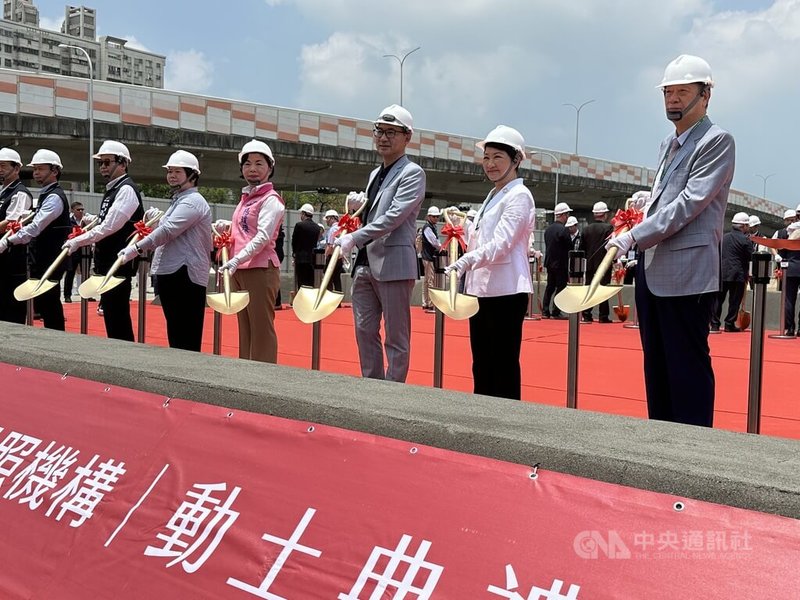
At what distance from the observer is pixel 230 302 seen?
14.7 ft

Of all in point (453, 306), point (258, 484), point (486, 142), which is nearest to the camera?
point (258, 484)

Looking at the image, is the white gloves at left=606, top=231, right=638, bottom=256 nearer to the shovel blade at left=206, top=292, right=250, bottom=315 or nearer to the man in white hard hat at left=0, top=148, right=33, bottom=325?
the shovel blade at left=206, top=292, right=250, bottom=315

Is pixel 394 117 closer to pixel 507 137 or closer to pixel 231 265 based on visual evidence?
pixel 507 137

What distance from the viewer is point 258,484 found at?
2.00 metres

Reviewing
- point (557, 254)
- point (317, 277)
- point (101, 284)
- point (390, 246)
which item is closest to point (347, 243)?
point (390, 246)

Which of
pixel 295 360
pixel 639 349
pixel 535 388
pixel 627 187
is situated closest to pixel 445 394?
pixel 535 388

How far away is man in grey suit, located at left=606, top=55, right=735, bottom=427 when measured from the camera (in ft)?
9.80

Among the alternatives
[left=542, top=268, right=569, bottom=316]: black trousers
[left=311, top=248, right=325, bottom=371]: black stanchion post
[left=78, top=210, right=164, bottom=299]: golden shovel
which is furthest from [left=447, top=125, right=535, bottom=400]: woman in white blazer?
[left=542, top=268, right=569, bottom=316]: black trousers

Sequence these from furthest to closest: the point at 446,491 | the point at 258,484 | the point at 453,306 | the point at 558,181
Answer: the point at 558,181 < the point at 453,306 < the point at 258,484 < the point at 446,491

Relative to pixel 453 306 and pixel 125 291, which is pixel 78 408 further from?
pixel 125 291

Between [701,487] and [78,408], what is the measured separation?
6.27 ft

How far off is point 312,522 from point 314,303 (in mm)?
2299

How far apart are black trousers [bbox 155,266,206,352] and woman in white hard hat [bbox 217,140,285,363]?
0.87ft

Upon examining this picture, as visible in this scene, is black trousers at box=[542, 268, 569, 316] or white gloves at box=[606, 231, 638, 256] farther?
black trousers at box=[542, 268, 569, 316]
